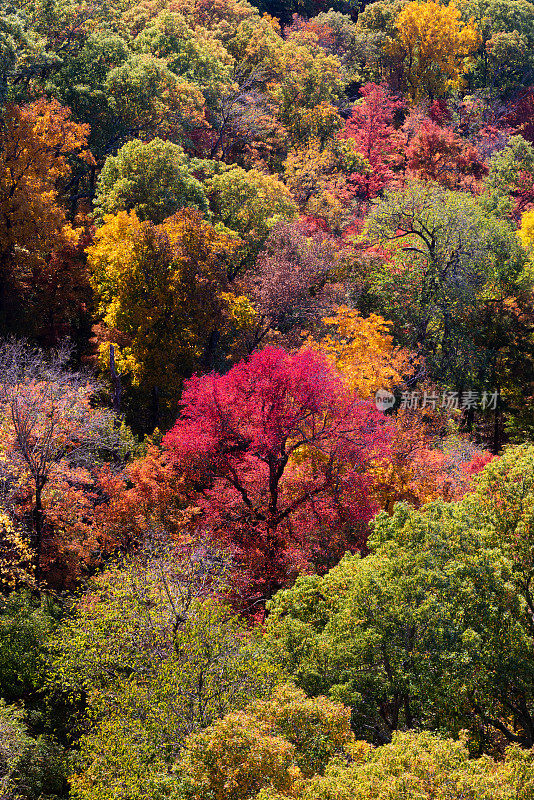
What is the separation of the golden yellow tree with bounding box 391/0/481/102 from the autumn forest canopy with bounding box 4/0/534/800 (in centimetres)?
1236

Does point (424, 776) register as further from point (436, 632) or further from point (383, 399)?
point (383, 399)

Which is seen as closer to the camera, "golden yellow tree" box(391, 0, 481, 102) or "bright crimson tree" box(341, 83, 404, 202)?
"bright crimson tree" box(341, 83, 404, 202)

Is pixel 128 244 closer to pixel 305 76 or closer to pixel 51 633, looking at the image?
pixel 51 633

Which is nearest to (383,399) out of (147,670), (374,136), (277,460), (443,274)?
(277,460)

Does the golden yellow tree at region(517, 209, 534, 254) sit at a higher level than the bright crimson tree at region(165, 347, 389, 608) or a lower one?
higher

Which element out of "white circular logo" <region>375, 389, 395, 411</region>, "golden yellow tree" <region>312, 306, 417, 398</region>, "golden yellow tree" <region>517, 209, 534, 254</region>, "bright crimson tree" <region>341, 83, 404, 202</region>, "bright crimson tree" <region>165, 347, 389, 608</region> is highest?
"bright crimson tree" <region>341, 83, 404, 202</region>

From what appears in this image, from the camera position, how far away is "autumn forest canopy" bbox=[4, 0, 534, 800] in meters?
15.0

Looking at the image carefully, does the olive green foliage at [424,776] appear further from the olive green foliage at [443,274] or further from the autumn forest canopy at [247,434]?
the olive green foliage at [443,274]

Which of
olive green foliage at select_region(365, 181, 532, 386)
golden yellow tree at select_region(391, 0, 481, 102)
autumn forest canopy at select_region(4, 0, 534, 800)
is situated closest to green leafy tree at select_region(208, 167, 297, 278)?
autumn forest canopy at select_region(4, 0, 534, 800)

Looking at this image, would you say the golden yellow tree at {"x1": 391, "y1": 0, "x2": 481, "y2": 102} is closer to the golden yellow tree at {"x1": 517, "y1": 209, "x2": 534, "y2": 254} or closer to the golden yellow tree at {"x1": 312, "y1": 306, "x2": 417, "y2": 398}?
the golden yellow tree at {"x1": 517, "y1": 209, "x2": 534, "y2": 254}

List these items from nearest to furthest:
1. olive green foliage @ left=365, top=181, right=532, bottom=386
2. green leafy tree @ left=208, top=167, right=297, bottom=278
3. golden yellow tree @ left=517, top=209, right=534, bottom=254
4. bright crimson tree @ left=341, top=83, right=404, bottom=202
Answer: olive green foliage @ left=365, top=181, right=532, bottom=386 → green leafy tree @ left=208, top=167, right=297, bottom=278 → golden yellow tree @ left=517, top=209, right=534, bottom=254 → bright crimson tree @ left=341, top=83, right=404, bottom=202

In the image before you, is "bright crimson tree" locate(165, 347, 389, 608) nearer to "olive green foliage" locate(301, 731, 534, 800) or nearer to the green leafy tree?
"olive green foliage" locate(301, 731, 534, 800)

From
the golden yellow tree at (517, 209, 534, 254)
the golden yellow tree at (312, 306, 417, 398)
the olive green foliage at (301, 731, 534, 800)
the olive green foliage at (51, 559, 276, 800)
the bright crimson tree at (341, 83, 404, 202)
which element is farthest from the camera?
the bright crimson tree at (341, 83, 404, 202)

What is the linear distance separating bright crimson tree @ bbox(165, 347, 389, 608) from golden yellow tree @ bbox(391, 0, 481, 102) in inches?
1930
